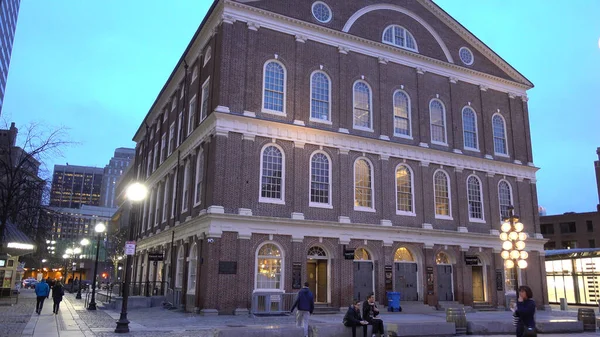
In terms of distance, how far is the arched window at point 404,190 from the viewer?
3056 cm

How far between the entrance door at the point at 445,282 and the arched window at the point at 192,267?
573 inches

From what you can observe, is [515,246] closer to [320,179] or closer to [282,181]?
[320,179]

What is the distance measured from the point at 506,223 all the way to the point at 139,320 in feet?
52.6

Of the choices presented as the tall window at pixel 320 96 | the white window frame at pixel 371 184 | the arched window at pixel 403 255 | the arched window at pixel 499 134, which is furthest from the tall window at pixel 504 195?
the tall window at pixel 320 96

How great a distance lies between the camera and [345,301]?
88.5ft

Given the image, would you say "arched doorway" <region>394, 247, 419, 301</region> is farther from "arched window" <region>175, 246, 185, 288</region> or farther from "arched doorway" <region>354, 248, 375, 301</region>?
"arched window" <region>175, 246, 185, 288</region>

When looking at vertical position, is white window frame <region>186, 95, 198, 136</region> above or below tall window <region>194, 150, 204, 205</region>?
above

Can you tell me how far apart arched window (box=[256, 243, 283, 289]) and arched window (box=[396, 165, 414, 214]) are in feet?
28.0

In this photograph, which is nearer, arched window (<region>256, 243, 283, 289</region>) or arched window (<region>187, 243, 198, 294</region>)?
arched window (<region>256, 243, 283, 289</region>)

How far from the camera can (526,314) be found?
1136 centimetres

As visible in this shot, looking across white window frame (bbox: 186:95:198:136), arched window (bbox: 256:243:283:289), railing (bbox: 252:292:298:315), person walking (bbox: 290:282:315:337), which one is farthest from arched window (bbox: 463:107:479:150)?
person walking (bbox: 290:282:315:337)

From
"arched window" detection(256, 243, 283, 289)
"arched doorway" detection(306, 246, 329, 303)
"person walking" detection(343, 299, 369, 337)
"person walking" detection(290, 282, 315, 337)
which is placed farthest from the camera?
"arched doorway" detection(306, 246, 329, 303)

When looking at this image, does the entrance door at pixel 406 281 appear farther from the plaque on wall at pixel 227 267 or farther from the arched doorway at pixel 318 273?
the plaque on wall at pixel 227 267

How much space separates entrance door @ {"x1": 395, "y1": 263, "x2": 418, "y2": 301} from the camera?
1150 inches
